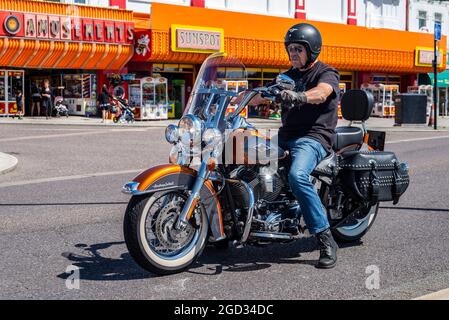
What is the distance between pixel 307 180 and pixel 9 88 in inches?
1014

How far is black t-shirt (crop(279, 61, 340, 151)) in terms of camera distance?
17.7 ft

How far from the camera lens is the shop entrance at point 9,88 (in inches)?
1122

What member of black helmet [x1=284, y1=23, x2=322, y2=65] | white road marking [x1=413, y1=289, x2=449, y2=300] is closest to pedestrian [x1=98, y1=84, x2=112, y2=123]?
black helmet [x1=284, y1=23, x2=322, y2=65]

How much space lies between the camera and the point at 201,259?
556 centimetres

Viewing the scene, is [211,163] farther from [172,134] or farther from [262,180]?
[262,180]

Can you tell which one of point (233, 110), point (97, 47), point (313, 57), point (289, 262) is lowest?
point (289, 262)

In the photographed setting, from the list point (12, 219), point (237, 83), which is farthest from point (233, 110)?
point (12, 219)

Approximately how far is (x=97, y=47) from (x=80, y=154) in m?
14.4

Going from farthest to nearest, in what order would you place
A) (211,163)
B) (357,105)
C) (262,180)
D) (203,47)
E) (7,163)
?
(203,47)
(7,163)
(357,105)
(262,180)
(211,163)

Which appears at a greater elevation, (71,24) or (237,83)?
(71,24)

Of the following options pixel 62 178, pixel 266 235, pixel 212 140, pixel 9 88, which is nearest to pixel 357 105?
pixel 266 235

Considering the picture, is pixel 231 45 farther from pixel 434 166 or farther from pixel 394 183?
pixel 394 183

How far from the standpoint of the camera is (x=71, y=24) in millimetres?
28109

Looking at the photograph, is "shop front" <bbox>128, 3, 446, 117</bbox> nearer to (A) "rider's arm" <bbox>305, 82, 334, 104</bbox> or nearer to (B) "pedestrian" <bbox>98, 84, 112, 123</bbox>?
(B) "pedestrian" <bbox>98, 84, 112, 123</bbox>
